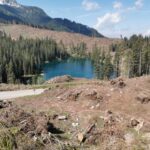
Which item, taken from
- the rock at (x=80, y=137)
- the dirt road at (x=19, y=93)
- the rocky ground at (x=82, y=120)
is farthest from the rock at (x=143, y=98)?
the dirt road at (x=19, y=93)

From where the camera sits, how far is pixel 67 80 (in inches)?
2207

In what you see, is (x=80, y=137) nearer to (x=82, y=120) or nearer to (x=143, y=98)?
(x=82, y=120)

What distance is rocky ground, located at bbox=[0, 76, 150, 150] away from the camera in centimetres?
1158

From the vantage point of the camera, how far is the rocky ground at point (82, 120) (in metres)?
11.6

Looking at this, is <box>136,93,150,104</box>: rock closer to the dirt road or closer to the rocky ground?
the rocky ground

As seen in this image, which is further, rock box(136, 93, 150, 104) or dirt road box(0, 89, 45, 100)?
dirt road box(0, 89, 45, 100)

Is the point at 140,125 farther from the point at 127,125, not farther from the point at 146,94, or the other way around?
the point at 146,94

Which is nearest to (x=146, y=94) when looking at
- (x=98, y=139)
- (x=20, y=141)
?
(x=98, y=139)

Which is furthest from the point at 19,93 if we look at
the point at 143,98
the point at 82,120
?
the point at 82,120

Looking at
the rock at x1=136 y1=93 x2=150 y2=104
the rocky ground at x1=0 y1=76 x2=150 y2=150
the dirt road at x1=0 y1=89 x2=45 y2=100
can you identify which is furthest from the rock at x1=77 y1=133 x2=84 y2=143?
the dirt road at x1=0 y1=89 x2=45 y2=100

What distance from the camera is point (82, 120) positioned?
68.7 feet

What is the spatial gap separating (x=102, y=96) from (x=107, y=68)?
8279 cm

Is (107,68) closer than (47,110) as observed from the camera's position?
No

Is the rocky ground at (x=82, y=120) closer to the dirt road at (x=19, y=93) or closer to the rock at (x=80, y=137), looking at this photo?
the rock at (x=80, y=137)
